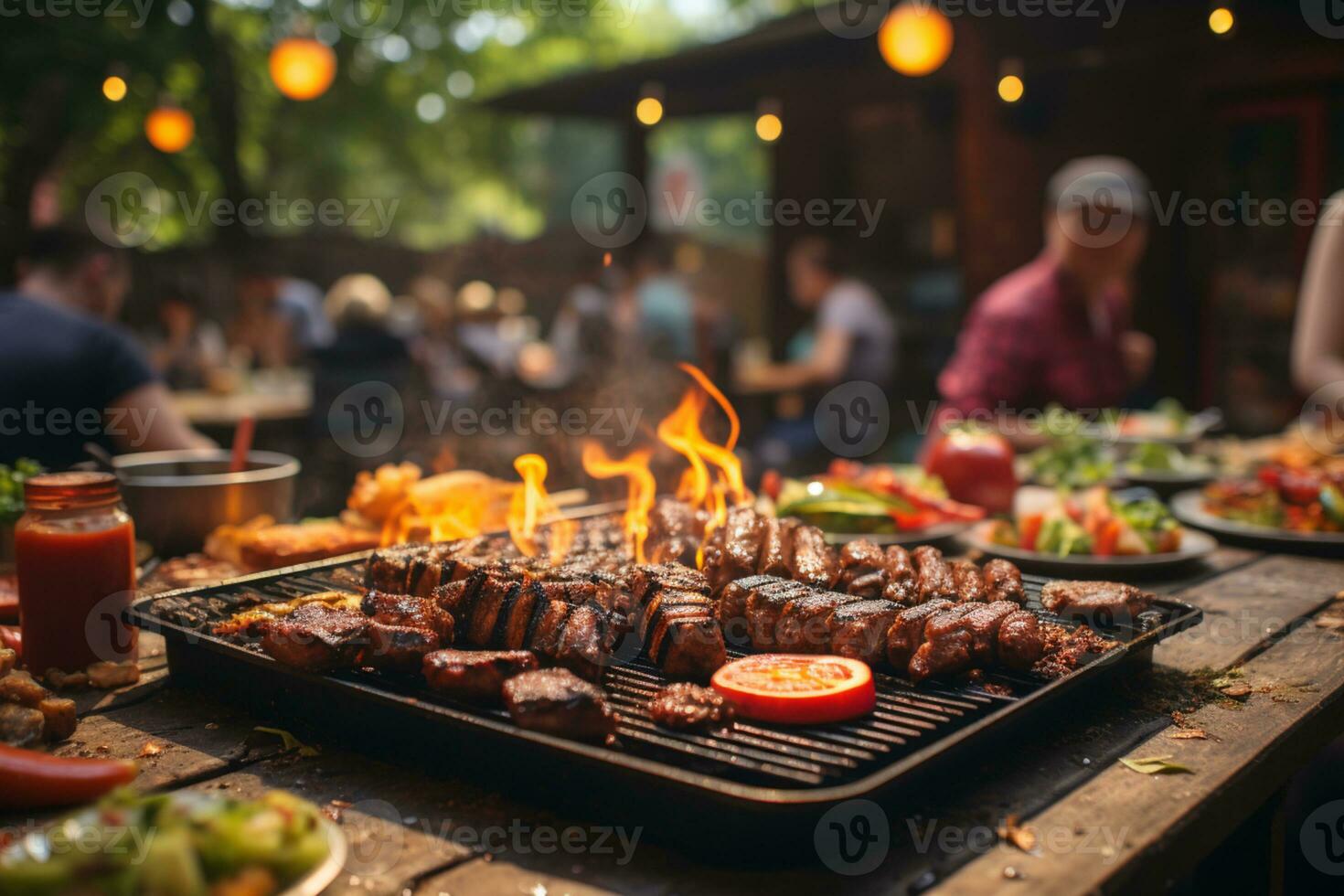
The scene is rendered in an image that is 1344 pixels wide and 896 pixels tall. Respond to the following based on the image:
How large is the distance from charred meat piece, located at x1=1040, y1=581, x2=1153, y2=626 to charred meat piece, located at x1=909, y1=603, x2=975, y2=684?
0.57 metres

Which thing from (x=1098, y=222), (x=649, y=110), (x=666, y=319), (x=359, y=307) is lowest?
(x=666, y=319)

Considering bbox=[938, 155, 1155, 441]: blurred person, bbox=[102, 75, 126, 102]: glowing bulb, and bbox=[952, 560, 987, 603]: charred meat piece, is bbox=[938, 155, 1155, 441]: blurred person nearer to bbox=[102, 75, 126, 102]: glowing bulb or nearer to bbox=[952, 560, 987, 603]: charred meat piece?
bbox=[952, 560, 987, 603]: charred meat piece

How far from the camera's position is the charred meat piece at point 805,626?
2707 mm

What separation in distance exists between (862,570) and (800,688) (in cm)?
99

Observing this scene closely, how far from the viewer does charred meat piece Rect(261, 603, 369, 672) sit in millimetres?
2488

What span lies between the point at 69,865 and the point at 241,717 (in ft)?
3.91

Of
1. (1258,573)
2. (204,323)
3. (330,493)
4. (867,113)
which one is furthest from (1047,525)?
(204,323)

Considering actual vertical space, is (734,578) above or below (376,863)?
above

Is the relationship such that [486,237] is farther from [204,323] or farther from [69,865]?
[69,865]

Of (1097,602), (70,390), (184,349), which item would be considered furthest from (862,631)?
(184,349)

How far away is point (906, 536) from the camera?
422 cm

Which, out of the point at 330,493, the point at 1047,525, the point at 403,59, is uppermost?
the point at 403,59

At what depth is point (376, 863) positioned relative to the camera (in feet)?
6.39

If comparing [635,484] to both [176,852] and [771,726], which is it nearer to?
[771,726]
